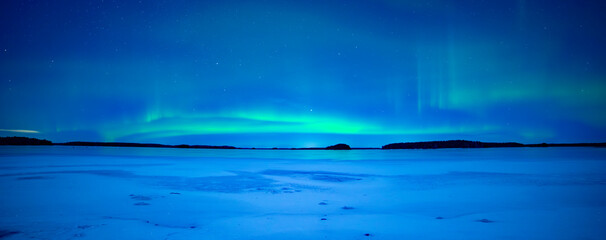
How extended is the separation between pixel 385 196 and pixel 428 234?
3.35 metres

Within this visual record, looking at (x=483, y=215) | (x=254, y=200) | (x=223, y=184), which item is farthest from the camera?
(x=223, y=184)

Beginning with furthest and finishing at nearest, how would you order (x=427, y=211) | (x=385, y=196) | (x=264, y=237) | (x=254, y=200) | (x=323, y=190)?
(x=323, y=190)
(x=385, y=196)
(x=254, y=200)
(x=427, y=211)
(x=264, y=237)

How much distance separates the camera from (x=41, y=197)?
7398 mm

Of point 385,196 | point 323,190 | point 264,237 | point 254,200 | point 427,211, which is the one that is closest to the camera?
point 264,237

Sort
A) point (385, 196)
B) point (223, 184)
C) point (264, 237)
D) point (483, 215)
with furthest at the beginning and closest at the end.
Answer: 1. point (223, 184)
2. point (385, 196)
3. point (483, 215)
4. point (264, 237)

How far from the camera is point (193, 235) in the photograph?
4527 millimetres

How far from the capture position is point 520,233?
15.0 feet

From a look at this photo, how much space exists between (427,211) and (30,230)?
5.87 metres

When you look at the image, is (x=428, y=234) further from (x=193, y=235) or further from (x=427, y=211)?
(x=193, y=235)

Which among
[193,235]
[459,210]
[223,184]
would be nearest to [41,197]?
[223,184]

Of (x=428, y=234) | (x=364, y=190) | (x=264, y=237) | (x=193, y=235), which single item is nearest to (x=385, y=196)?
(x=364, y=190)

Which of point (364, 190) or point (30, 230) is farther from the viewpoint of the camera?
point (364, 190)

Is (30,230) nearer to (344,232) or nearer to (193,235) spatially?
(193,235)

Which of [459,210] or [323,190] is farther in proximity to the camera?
[323,190]
